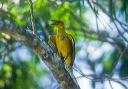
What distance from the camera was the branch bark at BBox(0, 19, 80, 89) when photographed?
9.92 ft

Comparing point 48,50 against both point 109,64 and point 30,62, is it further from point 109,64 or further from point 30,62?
point 109,64

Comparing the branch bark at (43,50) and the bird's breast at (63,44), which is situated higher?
the bird's breast at (63,44)

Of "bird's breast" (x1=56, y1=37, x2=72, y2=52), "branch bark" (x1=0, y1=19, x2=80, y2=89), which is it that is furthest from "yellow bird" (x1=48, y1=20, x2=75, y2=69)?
"branch bark" (x1=0, y1=19, x2=80, y2=89)

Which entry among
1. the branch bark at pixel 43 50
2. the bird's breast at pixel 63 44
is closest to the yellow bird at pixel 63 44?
the bird's breast at pixel 63 44

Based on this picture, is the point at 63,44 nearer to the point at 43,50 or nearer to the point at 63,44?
the point at 63,44

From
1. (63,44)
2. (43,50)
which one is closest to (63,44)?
(63,44)

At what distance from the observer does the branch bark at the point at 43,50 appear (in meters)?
3.02

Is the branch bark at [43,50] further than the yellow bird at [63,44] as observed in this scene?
No

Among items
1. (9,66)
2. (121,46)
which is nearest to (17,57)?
(9,66)

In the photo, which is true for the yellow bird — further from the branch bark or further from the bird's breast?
the branch bark

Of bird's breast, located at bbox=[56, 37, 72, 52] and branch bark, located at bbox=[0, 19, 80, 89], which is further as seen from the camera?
bird's breast, located at bbox=[56, 37, 72, 52]

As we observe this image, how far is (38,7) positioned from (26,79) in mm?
1025

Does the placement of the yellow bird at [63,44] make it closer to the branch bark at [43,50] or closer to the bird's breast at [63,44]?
the bird's breast at [63,44]

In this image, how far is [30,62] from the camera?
18.9 feet
